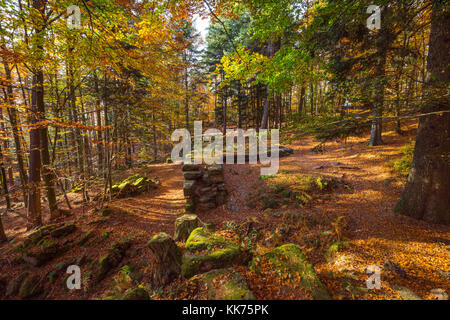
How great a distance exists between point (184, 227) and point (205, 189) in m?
2.46

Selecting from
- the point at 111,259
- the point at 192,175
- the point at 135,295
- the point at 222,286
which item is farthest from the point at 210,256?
the point at 192,175

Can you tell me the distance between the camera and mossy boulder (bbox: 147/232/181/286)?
3.77m

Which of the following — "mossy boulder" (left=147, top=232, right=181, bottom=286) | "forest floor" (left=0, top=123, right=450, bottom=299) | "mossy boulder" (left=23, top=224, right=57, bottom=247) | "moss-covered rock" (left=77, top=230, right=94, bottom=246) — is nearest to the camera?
"forest floor" (left=0, top=123, right=450, bottom=299)

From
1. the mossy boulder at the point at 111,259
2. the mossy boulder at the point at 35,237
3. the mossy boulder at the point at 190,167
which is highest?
the mossy boulder at the point at 190,167

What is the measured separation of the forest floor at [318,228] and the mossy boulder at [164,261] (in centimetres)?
31

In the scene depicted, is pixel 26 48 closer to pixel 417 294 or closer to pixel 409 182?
pixel 417 294

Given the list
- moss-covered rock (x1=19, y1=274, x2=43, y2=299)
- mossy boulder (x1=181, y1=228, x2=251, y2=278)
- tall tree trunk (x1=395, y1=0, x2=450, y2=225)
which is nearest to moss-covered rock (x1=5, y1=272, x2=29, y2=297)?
moss-covered rock (x1=19, y1=274, x2=43, y2=299)

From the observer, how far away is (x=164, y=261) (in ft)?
12.6

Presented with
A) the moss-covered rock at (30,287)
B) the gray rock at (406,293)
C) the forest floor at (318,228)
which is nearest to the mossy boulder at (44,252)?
the forest floor at (318,228)

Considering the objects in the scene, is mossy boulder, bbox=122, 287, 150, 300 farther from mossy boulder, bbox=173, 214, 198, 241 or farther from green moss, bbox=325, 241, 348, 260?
green moss, bbox=325, 241, 348, 260

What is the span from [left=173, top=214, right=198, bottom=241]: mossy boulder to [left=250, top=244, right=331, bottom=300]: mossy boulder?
2992mm

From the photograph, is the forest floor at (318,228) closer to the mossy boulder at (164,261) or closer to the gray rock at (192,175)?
the mossy boulder at (164,261)

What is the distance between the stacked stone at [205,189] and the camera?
7.62 meters
